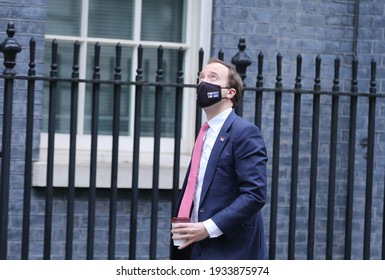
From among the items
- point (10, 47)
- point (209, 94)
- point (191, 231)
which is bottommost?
point (191, 231)

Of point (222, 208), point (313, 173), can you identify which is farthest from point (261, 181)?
point (313, 173)

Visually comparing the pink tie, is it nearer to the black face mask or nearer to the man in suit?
the man in suit

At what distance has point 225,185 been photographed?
5.46m

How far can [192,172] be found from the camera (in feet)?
18.2

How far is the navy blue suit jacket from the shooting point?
5355 millimetres

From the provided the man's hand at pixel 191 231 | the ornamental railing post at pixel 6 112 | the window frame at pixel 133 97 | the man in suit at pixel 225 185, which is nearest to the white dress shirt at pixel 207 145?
the man in suit at pixel 225 185

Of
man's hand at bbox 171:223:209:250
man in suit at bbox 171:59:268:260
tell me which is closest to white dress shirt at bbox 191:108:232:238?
man in suit at bbox 171:59:268:260

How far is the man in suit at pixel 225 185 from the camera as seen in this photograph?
5344 mm

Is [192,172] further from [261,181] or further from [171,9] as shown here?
[171,9]

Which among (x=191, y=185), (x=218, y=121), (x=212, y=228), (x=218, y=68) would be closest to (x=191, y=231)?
(x=212, y=228)

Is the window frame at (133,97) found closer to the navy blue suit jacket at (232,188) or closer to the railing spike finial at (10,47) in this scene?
the railing spike finial at (10,47)

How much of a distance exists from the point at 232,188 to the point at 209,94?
0.49 m

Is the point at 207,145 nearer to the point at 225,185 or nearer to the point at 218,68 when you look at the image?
the point at 225,185

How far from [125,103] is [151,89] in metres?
0.24
